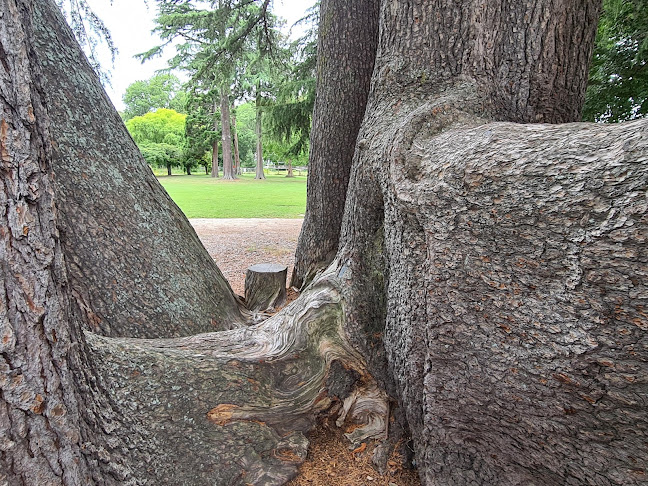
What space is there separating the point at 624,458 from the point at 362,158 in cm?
159

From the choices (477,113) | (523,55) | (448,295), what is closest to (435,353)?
(448,295)

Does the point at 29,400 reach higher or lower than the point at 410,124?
lower

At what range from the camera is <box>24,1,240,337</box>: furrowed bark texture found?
2260 mm

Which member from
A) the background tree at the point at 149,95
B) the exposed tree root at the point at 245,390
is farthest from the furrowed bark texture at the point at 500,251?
the background tree at the point at 149,95

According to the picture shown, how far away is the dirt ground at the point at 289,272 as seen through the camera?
184 cm

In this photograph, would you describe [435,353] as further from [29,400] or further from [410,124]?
[29,400]

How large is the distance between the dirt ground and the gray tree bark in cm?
9

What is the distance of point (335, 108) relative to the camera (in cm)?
362

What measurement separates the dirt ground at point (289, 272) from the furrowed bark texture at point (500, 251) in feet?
0.87

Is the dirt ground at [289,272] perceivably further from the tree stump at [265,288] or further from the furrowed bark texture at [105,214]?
the furrowed bark texture at [105,214]

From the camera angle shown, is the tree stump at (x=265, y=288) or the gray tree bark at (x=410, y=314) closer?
the gray tree bark at (x=410, y=314)

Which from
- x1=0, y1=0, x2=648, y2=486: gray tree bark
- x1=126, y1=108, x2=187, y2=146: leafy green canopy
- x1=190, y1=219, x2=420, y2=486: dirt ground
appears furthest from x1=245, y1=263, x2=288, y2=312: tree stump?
x1=126, y1=108, x2=187, y2=146: leafy green canopy

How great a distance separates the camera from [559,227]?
121 centimetres

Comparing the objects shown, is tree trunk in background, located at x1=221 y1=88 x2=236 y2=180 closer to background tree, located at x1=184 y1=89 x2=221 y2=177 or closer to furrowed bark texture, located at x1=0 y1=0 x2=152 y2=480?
background tree, located at x1=184 y1=89 x2=221 y2=177
